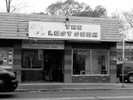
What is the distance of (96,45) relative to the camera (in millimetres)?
23594

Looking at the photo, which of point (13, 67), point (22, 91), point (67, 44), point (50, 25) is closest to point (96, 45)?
point (67, 44)

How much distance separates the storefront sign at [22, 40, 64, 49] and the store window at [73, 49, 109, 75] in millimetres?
1356

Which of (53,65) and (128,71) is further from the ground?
(53,65)

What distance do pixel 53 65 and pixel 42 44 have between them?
112 inches

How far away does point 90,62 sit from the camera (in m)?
23.8

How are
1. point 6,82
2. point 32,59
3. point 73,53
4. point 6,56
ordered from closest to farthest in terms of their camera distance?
point 6,82, point 6,56, point 73,53, point 32,59

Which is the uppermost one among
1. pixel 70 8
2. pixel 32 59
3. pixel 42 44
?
pixel 70 8

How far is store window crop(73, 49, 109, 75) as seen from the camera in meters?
23.4

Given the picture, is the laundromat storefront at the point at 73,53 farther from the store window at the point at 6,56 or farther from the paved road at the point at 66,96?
the paved road at the point at 66,96

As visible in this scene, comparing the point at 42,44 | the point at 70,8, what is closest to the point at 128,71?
the point at 42,44

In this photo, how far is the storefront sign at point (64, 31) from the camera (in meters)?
21.6

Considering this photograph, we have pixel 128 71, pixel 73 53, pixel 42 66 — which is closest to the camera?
pixel 73 53

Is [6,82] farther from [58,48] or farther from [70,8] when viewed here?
[70,8]

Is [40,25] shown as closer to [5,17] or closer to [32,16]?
[32,16]
